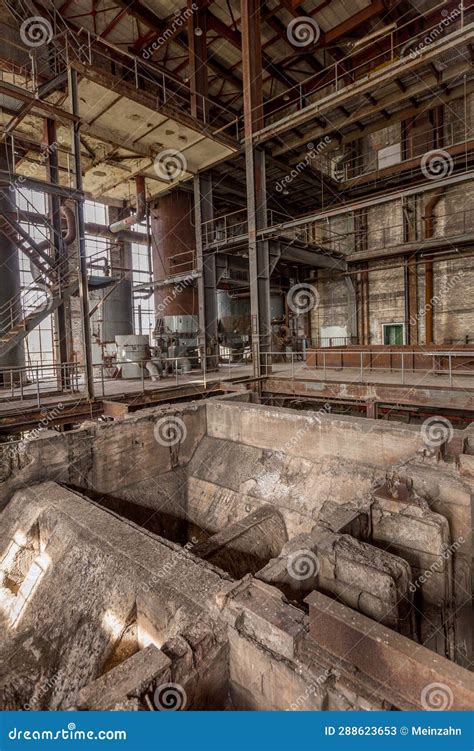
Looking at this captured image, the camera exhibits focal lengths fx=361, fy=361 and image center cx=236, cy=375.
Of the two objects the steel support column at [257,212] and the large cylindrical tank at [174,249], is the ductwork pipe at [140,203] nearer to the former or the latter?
the large cylindrical tank at [174,249]

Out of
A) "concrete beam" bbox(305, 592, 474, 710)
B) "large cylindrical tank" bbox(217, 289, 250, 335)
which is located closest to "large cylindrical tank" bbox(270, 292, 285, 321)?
"large cylindrical tank" bbox(217, 289, 250, 335)

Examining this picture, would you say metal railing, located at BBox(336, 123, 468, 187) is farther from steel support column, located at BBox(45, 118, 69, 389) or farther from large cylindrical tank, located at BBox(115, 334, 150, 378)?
steel support column, located at BBox(45, 118, 69, 389)

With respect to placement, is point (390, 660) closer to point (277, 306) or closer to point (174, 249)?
point (174, 249)

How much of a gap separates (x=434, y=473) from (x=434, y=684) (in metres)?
3.03

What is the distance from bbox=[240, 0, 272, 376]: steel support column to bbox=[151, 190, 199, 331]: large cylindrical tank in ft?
11.6

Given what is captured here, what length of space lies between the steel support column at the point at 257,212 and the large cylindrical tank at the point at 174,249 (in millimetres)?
3523

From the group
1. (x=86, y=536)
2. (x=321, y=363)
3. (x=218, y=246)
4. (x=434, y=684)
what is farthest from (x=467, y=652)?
(x=218, y=246)

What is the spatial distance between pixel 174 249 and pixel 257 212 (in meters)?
4.30

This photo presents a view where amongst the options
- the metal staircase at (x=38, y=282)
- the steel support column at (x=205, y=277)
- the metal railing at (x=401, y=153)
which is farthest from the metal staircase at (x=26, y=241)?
the metal railing at (x=401, y=153)

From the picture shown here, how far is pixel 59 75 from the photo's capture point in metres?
8.83

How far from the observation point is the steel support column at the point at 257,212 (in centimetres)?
1212

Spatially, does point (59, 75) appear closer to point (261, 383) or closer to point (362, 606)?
point (261, 383)

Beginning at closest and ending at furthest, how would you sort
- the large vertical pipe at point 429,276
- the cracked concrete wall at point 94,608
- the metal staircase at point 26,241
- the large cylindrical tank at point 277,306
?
the cracked concrete wall at point 94,608
the metal staircase at point 26,241
the large vertical pipe at point 429,276
the large cylindrical tank at point 277,306

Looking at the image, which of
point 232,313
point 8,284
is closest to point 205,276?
point 232,313
